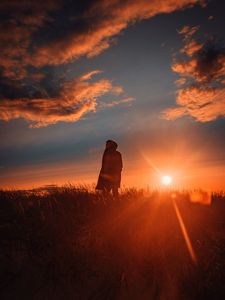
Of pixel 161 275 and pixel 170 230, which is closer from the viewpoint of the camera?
pixel 161 275

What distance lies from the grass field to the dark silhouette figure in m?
3.88

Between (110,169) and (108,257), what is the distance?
6311 mm

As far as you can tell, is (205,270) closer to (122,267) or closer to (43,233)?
(122,267)

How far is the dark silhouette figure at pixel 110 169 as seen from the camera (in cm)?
1106

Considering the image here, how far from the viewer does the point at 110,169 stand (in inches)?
440

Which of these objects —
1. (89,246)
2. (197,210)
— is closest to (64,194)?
(197,210)

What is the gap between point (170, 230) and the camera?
628 cm

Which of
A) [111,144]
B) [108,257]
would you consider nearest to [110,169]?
[111,144]

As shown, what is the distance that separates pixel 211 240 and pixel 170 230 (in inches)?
31.7

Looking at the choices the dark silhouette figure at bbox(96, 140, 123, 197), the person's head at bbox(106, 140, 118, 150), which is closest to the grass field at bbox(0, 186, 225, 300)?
the dark silhouette figure at bbox(96, 140, 123, 197)

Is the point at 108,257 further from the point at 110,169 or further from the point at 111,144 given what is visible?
the point at 111,144

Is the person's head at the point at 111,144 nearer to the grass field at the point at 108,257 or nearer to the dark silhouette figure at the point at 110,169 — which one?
the dark silhouette figure at the point at 110,169

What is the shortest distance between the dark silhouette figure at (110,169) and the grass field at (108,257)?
3876 millimetres

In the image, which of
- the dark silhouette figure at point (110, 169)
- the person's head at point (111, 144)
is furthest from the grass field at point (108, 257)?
the person's head at point (111, 144)
